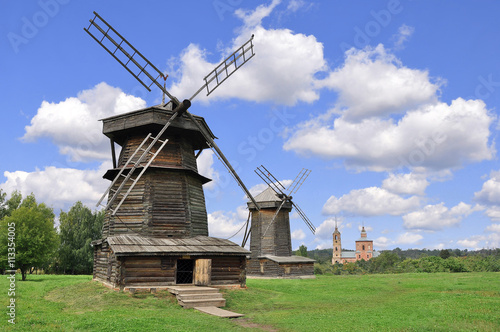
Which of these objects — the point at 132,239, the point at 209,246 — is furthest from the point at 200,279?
the point at 132,239

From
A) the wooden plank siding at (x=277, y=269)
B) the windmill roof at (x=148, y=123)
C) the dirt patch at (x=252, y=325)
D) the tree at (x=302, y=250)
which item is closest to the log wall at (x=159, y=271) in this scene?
the dirt patch at (x=252, y=325)

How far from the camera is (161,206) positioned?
2106cm

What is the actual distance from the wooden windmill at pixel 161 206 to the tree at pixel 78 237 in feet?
96.2

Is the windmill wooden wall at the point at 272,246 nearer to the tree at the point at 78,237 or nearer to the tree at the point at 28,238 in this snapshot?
the tree at the point at 28,238

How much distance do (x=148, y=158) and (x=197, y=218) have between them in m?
4.68

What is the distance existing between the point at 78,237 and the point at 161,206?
35377mm

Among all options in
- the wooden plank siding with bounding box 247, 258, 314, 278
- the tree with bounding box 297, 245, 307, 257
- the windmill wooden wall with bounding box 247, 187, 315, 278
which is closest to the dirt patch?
the windmill wooden wall with bounding box 247, 187, 315, 278

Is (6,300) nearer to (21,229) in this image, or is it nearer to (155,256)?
(155,256)

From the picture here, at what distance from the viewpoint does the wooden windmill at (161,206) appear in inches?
742

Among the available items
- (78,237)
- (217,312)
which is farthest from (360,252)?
(217,312)

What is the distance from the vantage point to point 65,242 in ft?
168

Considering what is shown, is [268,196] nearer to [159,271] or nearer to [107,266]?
[107,266]

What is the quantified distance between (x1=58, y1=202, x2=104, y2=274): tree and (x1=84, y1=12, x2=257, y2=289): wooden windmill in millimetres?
29322

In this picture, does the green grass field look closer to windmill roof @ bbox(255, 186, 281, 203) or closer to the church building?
windmill roof @ bbox(255, 186, 281, 203)
